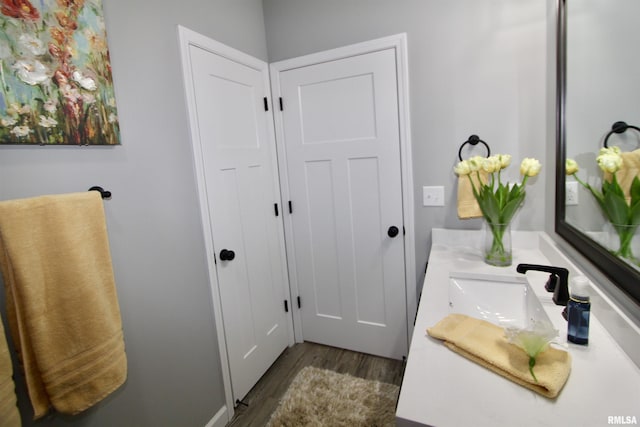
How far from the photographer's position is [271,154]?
7.06 ft

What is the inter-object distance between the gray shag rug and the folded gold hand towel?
1.01 metres

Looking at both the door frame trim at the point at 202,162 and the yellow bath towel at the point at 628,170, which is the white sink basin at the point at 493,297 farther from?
the door frame trim at the point at 202,162

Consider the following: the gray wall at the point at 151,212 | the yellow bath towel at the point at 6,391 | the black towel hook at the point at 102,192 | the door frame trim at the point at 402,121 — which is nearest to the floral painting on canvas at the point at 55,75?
the gray wall at the point at 151,212

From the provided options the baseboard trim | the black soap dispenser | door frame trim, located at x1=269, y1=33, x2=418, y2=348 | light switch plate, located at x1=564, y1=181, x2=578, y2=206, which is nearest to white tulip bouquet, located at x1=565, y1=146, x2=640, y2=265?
the black soap dispenser

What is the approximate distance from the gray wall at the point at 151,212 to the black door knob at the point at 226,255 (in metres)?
0.12

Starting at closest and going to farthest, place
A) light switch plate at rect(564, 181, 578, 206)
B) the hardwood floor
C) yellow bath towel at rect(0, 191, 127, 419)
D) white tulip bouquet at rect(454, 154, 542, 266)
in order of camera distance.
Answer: yellow bath towel at rect(0, 191, 127, 419), light switch plate at rect(564, 181, 578, 206), white tulip bouquet at rect(454, 154, 542, 266), the hardwood floor

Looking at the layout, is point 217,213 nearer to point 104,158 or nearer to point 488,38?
point 104,158

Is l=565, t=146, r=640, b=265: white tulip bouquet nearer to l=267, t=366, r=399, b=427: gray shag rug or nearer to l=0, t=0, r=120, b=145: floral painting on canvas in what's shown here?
l=267, t=366, r=399, b=427: gray shag rug

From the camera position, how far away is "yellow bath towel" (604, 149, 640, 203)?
2.72ft

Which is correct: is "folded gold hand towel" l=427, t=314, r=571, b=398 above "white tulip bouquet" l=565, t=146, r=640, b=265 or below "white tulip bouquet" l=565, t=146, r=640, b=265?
below

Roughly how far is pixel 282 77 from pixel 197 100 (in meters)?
0.76

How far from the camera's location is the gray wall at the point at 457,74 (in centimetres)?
161

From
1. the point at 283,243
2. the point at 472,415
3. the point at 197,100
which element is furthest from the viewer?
the point at 283,243

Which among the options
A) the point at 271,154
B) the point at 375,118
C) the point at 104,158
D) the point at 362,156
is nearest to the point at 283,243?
the point at 271,154
